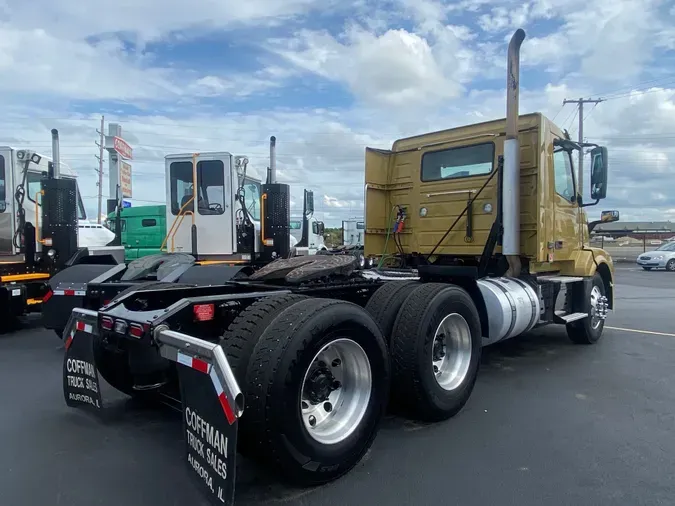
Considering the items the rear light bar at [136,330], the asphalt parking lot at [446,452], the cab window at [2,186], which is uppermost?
the cab window at [2,186]

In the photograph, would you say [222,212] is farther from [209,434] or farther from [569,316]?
[209,434]

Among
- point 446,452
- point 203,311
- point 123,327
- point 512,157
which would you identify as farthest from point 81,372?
point 512,157

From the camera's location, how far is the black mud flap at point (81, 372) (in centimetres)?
376

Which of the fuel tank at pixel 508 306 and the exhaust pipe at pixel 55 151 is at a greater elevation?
the exhaust pipe at pixel 55 151

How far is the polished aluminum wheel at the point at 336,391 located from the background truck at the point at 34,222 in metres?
6.75

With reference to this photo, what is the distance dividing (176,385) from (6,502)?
1.54m

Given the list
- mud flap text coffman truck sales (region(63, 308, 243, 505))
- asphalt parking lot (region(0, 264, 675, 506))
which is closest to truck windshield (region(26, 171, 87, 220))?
asphalt parking lot (region(0, 264, 675, 506))

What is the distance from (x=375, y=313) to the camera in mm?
4328

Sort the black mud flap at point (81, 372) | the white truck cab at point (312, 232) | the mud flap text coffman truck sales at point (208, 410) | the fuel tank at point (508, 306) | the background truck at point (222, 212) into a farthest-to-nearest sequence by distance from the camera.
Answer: the white truck cab at point (312, 232) < the background truck at point (222, 212) < the fuel tank at point (508, 306) < the black mud flap at point (81, 372) < the mud flap text coffman truck sales at point (208, 410)

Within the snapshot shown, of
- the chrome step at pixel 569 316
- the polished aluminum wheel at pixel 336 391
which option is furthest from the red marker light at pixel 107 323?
the chrome step at pixel 569 316

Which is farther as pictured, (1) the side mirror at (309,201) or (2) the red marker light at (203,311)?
(1) the side mirror at (309,201)

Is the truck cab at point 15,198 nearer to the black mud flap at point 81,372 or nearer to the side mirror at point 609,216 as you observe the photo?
the black mud flap at point 81,372

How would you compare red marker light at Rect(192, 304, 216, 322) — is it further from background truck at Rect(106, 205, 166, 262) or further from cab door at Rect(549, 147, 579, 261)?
background truck at Rect(106, 205, 166, 262)

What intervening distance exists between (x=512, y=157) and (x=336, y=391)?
3739 mm
